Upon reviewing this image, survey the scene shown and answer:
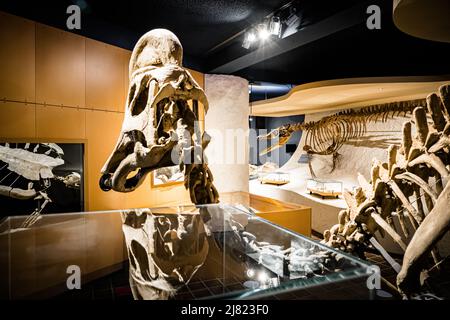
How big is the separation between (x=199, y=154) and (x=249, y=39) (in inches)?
115

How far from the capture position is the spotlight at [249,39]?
4.51 meters

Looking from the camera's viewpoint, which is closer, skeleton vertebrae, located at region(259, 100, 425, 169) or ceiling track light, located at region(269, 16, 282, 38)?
ceiling track light, located at region(269, 16, 282, 38)

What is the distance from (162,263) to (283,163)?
9.43m

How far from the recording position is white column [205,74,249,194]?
6.00 m

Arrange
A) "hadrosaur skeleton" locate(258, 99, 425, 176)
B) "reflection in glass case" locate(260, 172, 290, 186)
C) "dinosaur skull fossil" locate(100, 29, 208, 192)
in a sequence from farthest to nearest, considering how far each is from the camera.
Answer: "reflection in glass case" locate(260, 172, 290, 186) < "hadrosaur skeleton" locate(258, 99, 425, 176) < "dinosaur skull fossil" locate(100, 29, 208, 192)

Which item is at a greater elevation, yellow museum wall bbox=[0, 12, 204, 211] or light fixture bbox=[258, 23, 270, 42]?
light fixture bbox=[258, 23, 270, 42]

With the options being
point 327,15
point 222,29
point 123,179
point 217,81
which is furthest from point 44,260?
point 217,81

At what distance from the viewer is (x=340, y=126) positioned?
26.0ft

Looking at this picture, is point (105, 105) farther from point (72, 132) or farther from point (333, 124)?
point (333, 124)

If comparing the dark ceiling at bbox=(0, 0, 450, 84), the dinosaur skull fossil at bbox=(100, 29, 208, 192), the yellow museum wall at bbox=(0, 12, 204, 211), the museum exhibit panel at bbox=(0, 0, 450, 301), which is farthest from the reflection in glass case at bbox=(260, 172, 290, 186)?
the dinosaur skull fossil at bbox=(100, 29, 208, 192)

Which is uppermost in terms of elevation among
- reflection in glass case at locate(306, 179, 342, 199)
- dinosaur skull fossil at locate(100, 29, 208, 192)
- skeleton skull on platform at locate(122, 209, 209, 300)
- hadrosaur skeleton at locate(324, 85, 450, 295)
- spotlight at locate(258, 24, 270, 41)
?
spotlight at locate(258, 24, 270, 41)

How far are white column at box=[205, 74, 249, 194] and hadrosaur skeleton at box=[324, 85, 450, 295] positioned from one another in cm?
339

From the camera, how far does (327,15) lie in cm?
348

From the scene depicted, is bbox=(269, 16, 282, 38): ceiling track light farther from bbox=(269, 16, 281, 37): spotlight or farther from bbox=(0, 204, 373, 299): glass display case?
bbox=(0, 204, 373, 299): glass display case
